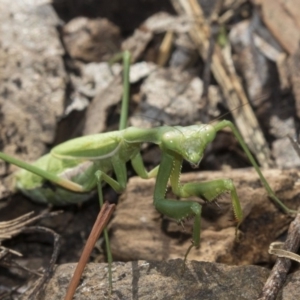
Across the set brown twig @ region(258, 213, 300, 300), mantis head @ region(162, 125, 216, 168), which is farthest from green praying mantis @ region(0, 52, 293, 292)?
brown twig @ region(258, 213, 300, 300)

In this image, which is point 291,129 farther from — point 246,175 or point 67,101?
point 67,101

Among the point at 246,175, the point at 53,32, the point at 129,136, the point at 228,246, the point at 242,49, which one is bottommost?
the point at 228,246

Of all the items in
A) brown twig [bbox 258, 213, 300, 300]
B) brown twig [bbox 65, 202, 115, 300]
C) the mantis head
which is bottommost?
brown twig [bbox 258, 213, 300, 300]

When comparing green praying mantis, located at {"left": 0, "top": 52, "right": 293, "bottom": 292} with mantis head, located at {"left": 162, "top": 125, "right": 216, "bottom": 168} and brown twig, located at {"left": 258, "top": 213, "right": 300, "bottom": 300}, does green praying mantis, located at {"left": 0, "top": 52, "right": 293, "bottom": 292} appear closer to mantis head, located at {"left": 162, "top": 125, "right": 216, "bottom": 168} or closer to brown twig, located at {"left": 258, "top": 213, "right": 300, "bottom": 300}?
mantis head, located at {"left": 162, "top": 125, "right": 216, "bottom": 168}

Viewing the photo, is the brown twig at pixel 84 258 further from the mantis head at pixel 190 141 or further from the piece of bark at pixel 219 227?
the piece of bark at pixel 219 227

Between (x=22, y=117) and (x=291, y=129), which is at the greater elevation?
(x=22, y=117)

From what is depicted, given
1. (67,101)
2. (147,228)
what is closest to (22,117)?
(67,101)
